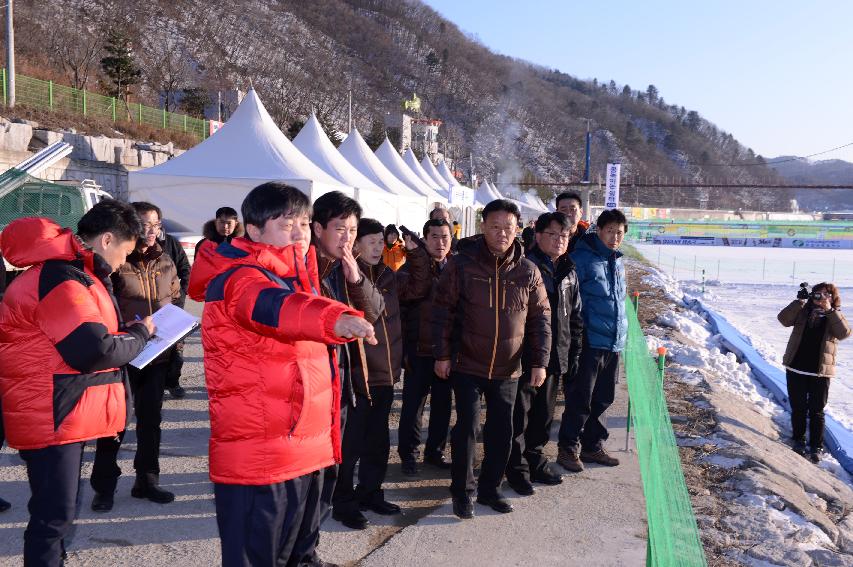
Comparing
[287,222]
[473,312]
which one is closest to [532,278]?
[473,312]

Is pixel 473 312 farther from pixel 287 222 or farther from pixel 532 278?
pixel 287 222

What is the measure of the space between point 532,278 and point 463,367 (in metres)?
0.68

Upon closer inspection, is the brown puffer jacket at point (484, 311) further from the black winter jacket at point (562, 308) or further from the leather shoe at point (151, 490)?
the leather shoe at point (151, 490)

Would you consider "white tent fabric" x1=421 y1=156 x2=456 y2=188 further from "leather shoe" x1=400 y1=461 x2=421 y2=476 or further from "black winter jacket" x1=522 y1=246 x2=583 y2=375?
"leather shoe" x1=400 y1=461 x2=421 y2=476

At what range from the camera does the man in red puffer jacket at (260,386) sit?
2.21 meters

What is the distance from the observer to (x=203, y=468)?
4.68 metres

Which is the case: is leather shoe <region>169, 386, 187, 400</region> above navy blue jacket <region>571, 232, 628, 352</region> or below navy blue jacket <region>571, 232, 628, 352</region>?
below

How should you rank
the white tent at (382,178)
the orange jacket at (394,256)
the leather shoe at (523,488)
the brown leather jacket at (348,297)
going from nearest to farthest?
the brown leather jacket at (348,297) < the leather shoe at (523,488) < the orange jacket at (394,256) < the white tent at (382,178)

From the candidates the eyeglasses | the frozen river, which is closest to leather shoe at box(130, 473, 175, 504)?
the eyeglasses

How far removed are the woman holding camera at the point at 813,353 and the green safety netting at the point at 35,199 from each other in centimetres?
946

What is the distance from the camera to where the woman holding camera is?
6926mm

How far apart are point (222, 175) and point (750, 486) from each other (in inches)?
440

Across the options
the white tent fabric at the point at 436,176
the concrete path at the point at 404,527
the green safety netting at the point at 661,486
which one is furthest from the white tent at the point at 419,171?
the concrete path at the point at 404,527

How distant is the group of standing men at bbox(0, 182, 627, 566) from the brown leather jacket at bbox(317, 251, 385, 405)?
0.01m
